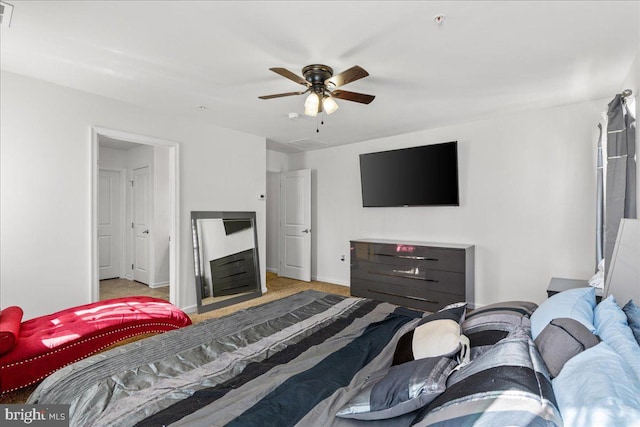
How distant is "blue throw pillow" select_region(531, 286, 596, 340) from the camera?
1.25 meters

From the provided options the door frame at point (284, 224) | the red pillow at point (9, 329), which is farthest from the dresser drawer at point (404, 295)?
the red pillow at point (9, 329)

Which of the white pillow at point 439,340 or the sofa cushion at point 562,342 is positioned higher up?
the sofa cushion at point 562,342

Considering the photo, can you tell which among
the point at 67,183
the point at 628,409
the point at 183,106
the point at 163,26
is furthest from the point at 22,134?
the point at 628,409

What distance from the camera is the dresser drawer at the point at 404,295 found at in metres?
3.83

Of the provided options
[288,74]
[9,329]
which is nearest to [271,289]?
[9,329]

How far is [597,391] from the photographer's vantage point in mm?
753

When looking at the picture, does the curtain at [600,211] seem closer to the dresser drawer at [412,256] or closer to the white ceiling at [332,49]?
the white ceiling at [332,49]

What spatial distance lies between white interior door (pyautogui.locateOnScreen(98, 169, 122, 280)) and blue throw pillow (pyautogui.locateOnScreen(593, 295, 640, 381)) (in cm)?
648

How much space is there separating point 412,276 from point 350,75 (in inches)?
109

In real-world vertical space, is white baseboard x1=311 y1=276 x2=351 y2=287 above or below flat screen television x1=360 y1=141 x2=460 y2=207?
below

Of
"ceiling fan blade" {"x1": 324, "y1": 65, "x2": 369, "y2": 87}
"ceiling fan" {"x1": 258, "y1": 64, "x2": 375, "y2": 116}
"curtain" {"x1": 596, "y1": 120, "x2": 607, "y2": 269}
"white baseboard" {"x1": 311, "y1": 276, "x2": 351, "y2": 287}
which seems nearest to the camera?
"ceiling fan blade" {"x1": 324, "y1": 65, "x2": 369, "y2": 87}

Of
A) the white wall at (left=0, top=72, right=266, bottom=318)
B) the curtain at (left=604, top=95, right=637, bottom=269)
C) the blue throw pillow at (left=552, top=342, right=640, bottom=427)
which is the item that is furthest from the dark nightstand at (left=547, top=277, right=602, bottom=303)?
the white wall at (left=0, top=72, right=266, bottom=318)

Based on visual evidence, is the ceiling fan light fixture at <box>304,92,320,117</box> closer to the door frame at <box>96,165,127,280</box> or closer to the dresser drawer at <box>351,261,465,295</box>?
the dresser drawer at <box>351,261,465,295</box>

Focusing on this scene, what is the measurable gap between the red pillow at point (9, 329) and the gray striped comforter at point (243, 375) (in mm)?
918
